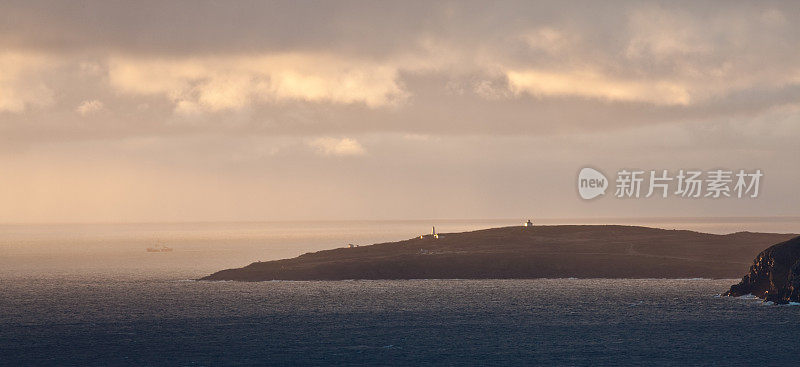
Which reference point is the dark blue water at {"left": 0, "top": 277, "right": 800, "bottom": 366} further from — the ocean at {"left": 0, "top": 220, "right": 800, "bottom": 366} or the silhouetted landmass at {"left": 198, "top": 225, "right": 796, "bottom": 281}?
the silhouetted landmass at {"left": 198, "top": 225, "right": 796, "bottom": 281}

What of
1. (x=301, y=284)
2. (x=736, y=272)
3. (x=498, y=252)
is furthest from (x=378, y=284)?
(x=736, y=272)

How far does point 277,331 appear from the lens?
92812mm

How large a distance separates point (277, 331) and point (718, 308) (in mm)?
58979

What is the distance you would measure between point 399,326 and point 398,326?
0.11m

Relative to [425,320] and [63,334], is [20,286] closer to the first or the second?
[63,334]

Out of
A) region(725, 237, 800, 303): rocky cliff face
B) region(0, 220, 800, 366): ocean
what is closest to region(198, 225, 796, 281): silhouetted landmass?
region(0, 220, 800, 366): ocean

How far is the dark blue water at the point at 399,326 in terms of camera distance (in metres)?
73.2

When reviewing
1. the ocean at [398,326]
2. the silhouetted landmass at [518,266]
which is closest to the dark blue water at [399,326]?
the ocean at [398,326]

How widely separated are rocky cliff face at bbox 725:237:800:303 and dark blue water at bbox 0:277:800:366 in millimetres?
3836

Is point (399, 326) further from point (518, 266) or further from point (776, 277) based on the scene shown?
point (518, 266)

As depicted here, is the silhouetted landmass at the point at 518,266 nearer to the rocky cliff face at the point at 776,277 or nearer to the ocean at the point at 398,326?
the ocean at the point at 398,326

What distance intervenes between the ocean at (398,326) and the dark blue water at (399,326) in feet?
0.61

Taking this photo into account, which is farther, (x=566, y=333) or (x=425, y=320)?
(x=425, y=320)

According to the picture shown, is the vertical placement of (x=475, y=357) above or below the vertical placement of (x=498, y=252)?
below
